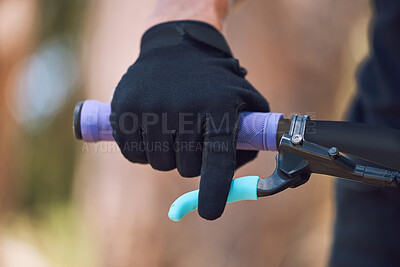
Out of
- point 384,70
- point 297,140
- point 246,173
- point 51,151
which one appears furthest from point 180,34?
point 51,151

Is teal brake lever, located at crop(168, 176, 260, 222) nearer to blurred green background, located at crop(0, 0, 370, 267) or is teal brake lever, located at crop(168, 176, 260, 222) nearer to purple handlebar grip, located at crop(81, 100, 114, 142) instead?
purple handlebar grip, located at crop(81, 100, 114, 142)

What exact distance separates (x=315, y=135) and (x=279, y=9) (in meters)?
1.65

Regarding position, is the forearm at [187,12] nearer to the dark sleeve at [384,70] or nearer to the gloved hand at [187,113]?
the gloved hand at [187,113]

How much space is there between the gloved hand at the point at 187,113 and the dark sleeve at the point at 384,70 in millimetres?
404

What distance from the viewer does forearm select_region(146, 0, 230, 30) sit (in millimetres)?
875

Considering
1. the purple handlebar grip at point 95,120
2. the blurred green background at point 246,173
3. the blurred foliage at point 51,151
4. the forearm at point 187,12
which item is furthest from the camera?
the blurred foliage at point 51,151

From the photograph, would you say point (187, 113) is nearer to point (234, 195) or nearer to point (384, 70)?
point (234, 195)

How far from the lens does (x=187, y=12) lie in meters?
0.88

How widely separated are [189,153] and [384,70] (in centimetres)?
58

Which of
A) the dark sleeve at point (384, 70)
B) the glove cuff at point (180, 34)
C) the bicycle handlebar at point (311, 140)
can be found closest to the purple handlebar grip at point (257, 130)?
the bicycle handlebar at point (311, 140)

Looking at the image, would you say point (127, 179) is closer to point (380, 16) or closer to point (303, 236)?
point (303, 236)

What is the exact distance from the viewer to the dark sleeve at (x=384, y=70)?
3.19 ft

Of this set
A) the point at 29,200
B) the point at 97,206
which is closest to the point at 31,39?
the point at 29,200

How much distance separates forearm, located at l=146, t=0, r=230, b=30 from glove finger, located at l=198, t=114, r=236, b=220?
0.30 meters
